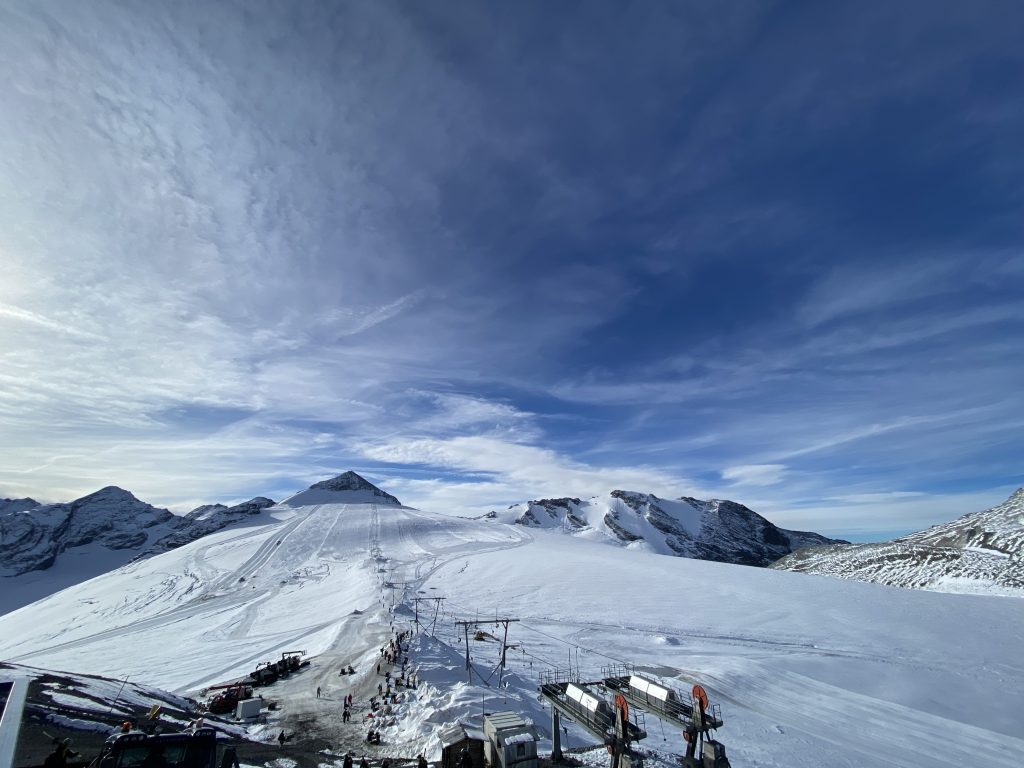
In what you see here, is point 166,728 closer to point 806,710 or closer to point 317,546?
point 806,710

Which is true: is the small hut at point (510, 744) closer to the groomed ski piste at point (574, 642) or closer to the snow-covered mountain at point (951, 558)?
the groomed ski piste at point (574, 642)

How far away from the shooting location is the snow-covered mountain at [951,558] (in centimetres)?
9462

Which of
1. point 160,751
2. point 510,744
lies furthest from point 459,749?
point 160,751

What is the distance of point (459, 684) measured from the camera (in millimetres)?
28391

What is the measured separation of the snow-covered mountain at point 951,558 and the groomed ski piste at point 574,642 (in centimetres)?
3968

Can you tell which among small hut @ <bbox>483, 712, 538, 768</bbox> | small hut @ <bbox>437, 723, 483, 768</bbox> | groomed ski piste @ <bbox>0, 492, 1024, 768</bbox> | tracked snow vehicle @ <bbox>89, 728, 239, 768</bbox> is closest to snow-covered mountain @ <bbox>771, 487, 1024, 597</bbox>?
groomed ski piste @ <bbox>0, 492, 1024, 768</bbox>

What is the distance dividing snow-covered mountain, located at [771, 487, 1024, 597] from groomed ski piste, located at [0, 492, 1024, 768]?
39678 millimetres

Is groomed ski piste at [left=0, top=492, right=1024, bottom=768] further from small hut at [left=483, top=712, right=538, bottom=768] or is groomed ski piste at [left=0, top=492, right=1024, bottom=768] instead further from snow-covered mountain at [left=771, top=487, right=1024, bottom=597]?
snow-covered mountain at [left=771, top=487, right=1024, bottom=597]

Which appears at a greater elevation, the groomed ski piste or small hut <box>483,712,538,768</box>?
small hut <box>483,712,538,768</box>

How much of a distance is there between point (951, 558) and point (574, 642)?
113600 millimetres

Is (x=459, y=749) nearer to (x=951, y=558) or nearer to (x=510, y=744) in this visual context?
(x=510, y=744)

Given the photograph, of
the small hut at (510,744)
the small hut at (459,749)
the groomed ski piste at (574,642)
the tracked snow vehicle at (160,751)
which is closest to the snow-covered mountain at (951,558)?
the groomed ski piste at (574,642)

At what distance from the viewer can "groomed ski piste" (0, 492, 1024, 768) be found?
25.9 m

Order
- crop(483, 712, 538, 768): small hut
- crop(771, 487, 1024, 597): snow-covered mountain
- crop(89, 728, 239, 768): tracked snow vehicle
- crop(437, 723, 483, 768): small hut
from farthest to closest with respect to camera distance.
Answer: crop(771, 487, 1024, 597): snow-covered mountain < crop(437, 723, 483, 768): small hut < crop(483, 712, 538, 768): small hut < crop(89, 728, 239, 768): tracked snow vehicle
